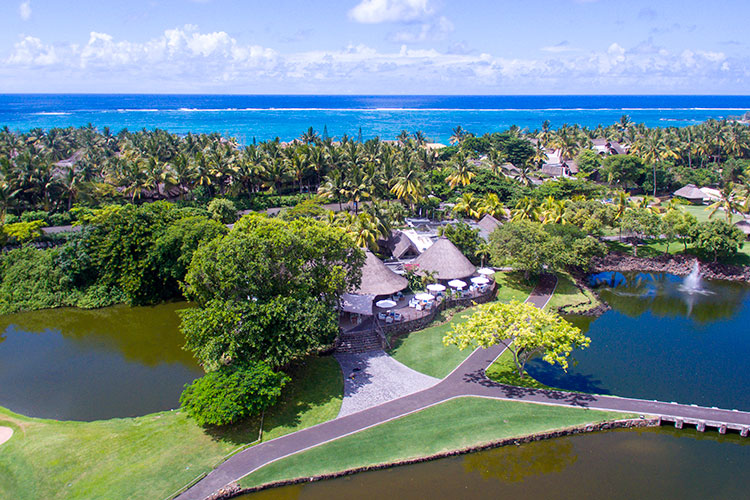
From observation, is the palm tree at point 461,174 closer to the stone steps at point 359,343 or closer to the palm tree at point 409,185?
the palm tree at point 409,185

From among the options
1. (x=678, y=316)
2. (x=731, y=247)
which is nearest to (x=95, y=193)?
(x=678, y=316)

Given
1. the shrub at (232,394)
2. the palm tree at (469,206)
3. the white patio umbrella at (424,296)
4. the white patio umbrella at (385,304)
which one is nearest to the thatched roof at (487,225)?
the palm tree at (469,206)

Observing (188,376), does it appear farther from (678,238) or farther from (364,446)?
(678,238)

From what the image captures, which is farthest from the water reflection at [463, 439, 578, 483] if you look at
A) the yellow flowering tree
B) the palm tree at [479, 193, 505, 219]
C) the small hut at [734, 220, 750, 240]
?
the small hut at [734, 220, 750, 240]

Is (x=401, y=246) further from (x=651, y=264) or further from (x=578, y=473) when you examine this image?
(x=578, y=473)

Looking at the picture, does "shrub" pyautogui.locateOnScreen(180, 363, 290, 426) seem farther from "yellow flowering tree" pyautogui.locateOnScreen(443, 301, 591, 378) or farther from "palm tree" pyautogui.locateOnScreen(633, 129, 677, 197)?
"palm tree" pyautogui.locateOnScreen(633, 129, 677, 197)

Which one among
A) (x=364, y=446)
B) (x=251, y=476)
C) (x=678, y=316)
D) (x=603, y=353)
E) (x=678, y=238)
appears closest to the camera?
(x=251, y=476)

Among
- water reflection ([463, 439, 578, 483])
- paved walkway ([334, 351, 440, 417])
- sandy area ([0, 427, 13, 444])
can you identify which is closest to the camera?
water reflection ([463, 439, 578, 483])
